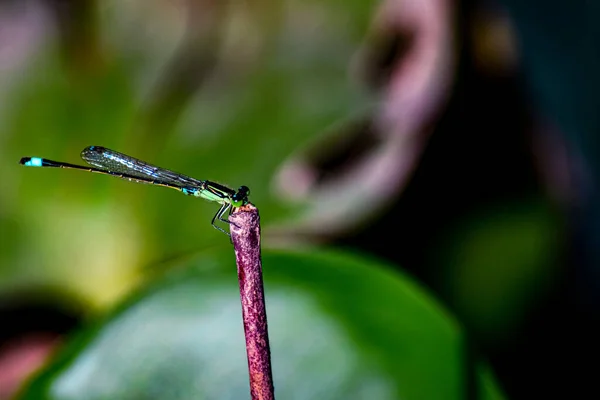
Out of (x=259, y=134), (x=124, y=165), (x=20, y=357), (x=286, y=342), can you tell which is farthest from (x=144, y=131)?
(x=286, y=342)

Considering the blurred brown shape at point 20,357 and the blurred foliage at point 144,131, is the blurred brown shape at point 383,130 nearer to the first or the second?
the blurred foliage at point 144,131

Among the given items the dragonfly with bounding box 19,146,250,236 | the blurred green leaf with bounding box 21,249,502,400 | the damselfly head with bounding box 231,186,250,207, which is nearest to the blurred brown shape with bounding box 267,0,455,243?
the dragonfly with bounding box 19,146,250,236

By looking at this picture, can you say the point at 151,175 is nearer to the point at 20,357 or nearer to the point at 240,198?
the point at 240,198

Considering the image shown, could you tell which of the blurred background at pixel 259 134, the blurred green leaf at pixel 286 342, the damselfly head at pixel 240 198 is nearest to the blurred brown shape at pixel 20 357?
the blurred background at pixel 259 134

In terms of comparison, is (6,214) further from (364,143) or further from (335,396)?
(335,396)

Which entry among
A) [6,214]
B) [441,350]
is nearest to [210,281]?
[441,350]

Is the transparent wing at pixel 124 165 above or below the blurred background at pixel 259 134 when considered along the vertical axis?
below
